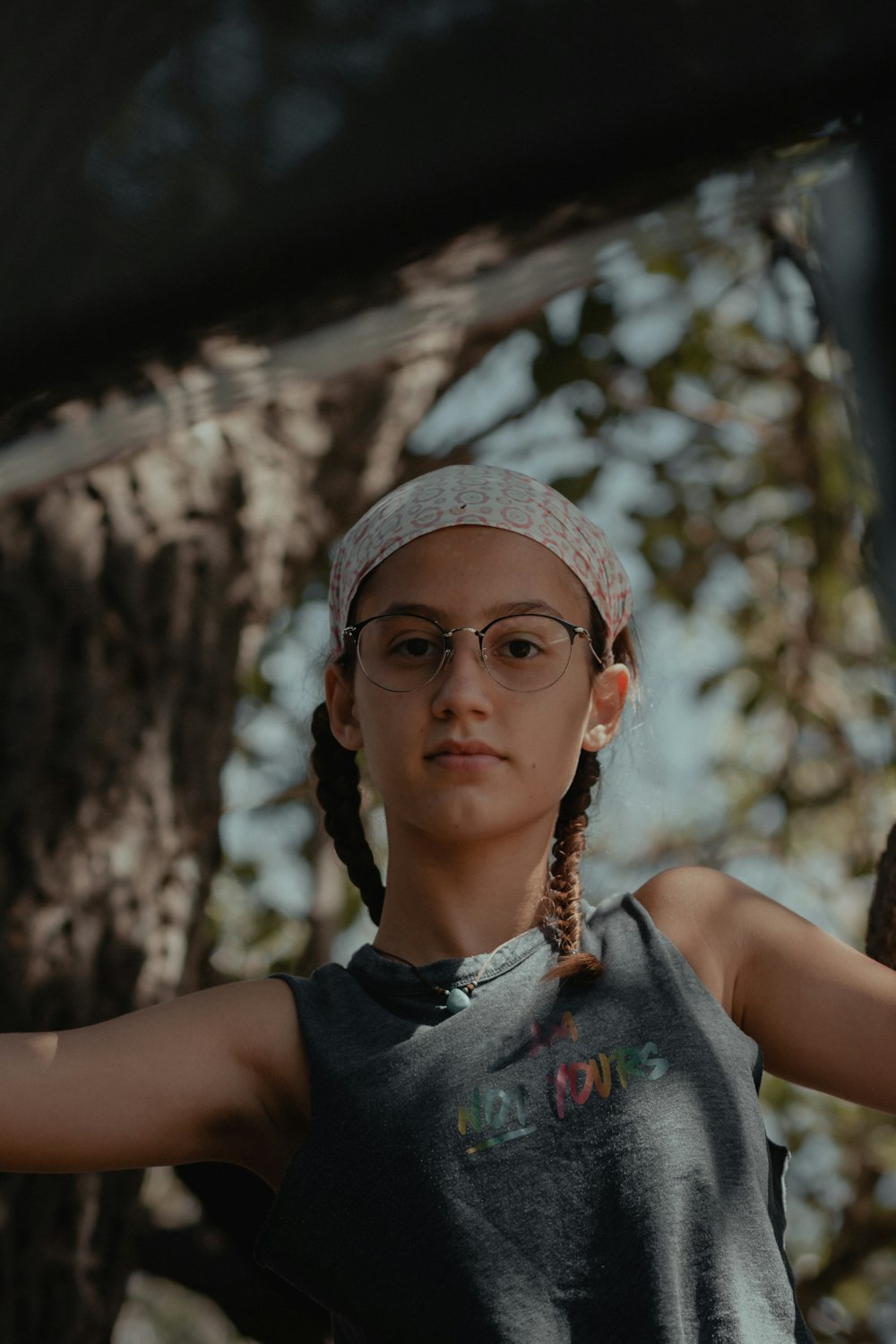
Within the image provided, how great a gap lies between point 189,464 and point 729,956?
1.28 meters

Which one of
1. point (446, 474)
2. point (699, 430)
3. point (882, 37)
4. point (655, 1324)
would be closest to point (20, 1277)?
point (655, 1324)

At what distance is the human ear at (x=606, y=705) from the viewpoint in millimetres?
1500

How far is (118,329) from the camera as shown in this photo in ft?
2.77

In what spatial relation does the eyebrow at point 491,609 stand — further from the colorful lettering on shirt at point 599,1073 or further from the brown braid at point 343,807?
the colorful lettering on shirt at point 599,1073

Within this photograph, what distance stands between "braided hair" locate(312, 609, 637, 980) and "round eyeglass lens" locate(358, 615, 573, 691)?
11 centimetres

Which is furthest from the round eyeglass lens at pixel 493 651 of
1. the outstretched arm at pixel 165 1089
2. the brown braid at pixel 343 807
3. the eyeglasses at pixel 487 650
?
the outstretched arm at pixel 165 1089

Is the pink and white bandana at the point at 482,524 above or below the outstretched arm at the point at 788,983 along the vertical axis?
above

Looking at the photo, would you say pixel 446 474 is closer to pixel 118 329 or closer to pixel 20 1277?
pixel 118 329

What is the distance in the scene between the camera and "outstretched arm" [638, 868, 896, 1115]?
1.29 meters

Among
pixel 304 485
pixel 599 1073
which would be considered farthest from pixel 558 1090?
pixel 304 485

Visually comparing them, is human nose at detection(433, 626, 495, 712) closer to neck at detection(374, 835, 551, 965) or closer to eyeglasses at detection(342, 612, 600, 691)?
eyeglasses at detection(342, 612, 600, 691)

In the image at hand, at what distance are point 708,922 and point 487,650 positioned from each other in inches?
13.6

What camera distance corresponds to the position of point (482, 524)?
1442mm

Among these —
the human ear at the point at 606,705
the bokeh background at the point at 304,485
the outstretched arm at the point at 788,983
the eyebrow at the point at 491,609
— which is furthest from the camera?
the human ear at the point at 606,705
